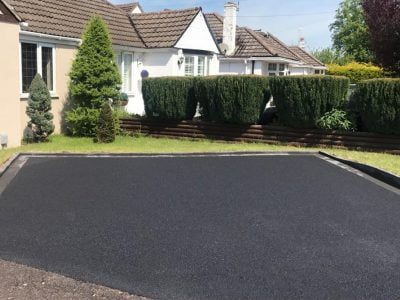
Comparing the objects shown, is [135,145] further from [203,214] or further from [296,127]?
[203,214]

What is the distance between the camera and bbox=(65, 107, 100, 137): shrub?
14.8m

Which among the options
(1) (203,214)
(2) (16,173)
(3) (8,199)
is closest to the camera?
A: (1) (203,214)

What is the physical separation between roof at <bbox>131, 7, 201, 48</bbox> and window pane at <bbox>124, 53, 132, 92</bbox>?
3.56 feet

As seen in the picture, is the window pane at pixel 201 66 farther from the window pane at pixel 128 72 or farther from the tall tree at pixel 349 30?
the tall tree at pixel 349 30

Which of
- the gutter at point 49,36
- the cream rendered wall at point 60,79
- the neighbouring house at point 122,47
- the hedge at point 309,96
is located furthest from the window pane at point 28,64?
the hedge at point 309,96

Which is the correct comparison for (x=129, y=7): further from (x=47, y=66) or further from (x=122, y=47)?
(x=47, y=66)

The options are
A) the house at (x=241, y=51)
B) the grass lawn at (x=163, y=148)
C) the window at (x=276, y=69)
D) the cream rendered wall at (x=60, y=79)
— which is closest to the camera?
the grass lawn at (x=163, y=148)

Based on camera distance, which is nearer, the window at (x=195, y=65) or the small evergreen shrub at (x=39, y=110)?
the small evergreen shrub at (x=39, y=110)

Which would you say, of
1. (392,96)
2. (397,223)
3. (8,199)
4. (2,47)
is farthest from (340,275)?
(2,47)

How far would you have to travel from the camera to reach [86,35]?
1459 centimetres

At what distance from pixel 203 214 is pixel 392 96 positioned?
8228 millimetres

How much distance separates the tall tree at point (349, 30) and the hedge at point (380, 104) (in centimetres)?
4520

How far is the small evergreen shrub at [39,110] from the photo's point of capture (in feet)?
43.5

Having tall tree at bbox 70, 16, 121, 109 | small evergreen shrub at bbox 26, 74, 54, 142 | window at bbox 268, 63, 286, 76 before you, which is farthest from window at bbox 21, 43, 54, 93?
window at bbox 268, 63, 286, 76
